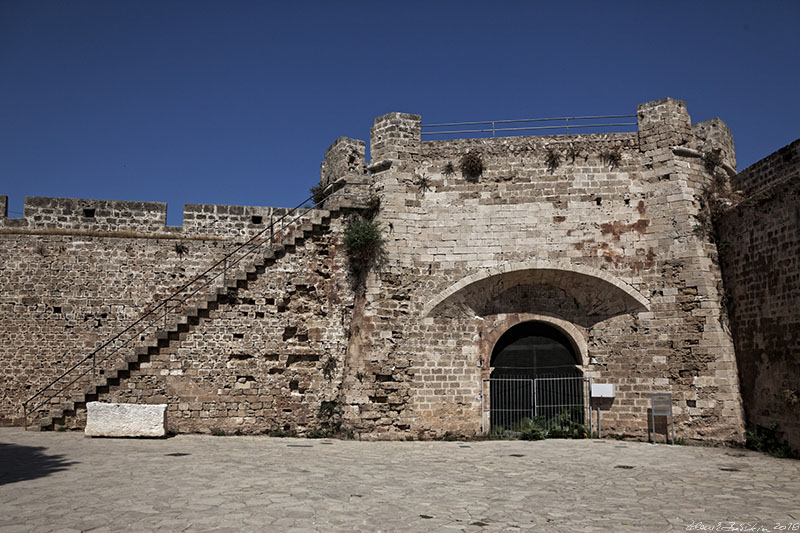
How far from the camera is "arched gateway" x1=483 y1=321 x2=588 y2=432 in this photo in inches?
572

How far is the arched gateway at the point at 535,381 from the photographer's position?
1453cm

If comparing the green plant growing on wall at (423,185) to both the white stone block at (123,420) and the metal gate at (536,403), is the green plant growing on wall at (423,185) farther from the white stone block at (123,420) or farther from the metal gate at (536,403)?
the white stone block at (123,420)

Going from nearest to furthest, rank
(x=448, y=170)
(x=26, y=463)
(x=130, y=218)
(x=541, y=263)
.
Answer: (x=26, y=463), (x=541, y=263), (x=448, y=170), (x=130, y=218)

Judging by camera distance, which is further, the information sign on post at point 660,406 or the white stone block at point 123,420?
the information sign on post at point 660,406

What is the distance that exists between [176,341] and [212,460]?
452 cm

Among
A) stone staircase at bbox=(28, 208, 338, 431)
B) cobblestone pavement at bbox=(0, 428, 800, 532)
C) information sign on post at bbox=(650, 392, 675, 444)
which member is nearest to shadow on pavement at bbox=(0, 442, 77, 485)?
cobblestone pavement at bbox=(0, 428, 800, 532)

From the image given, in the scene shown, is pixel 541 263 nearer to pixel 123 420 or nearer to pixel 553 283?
pixel 553 283

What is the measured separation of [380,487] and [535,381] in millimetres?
7305

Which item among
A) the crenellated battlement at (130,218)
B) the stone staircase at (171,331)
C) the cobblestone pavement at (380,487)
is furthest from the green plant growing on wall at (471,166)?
the cobblestone pavement at (380,487)

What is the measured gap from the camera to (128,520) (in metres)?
6.35

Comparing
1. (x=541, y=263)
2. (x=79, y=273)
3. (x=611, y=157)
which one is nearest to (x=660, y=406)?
(x=541, y=263)

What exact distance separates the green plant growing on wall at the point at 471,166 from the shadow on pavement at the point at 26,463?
10.3 metres

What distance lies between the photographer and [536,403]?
14719 millimetres

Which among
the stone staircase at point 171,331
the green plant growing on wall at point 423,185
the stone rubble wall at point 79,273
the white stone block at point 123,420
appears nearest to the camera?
the white stone block at point 123,420
